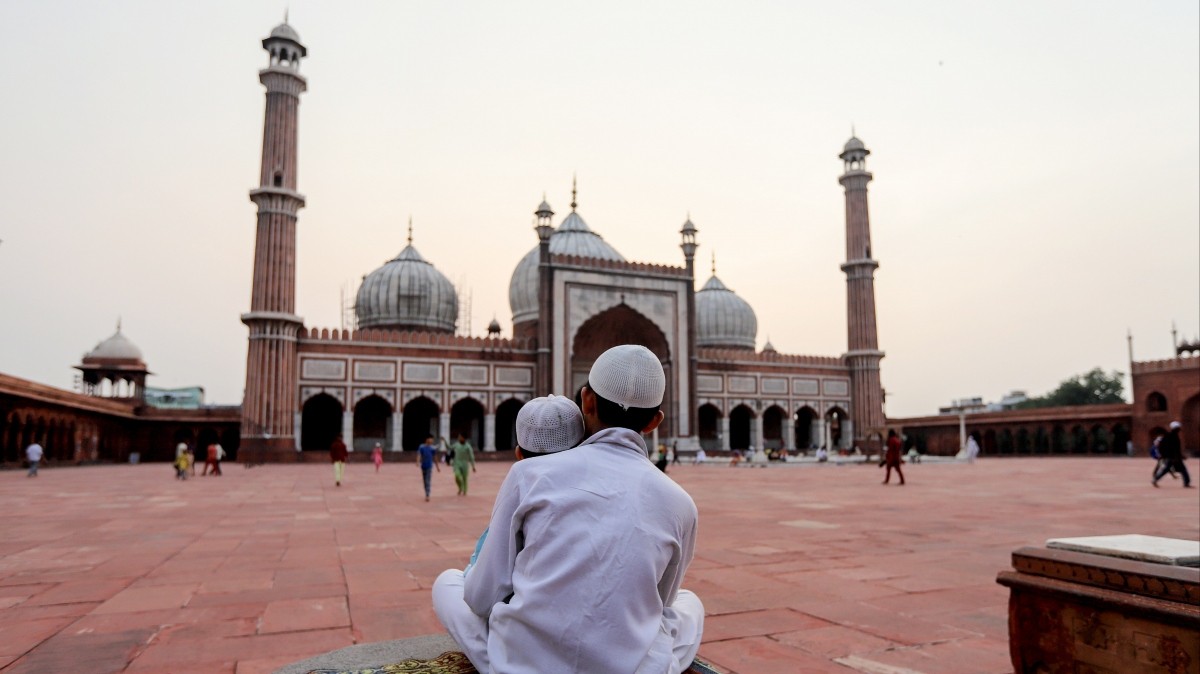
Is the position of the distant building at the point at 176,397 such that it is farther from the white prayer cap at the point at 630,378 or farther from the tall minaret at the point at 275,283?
the white prayer cap at the point at 630,378

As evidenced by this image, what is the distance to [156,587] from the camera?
433cm

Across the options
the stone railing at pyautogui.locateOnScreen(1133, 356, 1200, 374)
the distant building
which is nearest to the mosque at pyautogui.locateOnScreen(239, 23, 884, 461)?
the stone railing at pyautogui.locateOnScreen(1133, 356, 1200, 374)

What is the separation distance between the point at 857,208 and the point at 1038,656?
3382cm

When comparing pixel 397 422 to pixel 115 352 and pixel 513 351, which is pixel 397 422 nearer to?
pixel 513 351

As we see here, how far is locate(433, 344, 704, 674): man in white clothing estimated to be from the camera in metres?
1.55

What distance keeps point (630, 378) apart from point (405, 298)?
31.7 metres

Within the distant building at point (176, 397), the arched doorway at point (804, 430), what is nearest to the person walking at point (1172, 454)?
the arched doorway at point (804, 430)

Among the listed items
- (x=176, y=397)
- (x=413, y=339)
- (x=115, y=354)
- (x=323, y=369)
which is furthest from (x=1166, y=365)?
(x=176, y=397)

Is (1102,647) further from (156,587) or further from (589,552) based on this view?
(156,587)

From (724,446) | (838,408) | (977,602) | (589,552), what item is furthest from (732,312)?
(589,552)

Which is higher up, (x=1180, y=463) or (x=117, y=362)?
(x=117, y=362)

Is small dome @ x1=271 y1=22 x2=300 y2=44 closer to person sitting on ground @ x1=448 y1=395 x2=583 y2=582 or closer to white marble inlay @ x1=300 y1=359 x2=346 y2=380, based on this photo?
white marble inlay @ x1=300 y1=359 x2=346 y2=380

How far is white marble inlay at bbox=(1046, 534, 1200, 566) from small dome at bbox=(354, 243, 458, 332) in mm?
31319

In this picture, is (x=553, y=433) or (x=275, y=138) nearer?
(x=553, y=433)
